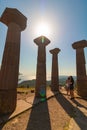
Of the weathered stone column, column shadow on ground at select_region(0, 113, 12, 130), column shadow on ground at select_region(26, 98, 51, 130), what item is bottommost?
column shadow on ground at select_region(26, 98, 51, 130)

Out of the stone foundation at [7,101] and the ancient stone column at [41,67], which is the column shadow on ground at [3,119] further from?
the ancient stone column at [41,67]

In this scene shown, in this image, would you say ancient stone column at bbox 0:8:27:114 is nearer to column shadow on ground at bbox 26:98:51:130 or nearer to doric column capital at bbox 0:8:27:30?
doric column capital at bbox 0:8:27:30

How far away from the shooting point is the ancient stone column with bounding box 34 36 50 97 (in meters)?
9.67

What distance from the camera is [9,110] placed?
5.52m

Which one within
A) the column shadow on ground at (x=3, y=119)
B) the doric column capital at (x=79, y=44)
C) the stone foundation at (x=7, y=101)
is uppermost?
the doric column capital at (x=79, y=44)

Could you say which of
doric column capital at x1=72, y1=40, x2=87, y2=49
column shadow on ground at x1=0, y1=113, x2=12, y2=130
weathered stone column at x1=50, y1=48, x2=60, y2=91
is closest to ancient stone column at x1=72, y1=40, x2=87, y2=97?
doric column capital at x1=72, y1=40, x2=87, y2=49

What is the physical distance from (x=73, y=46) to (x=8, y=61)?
8652 millimetres

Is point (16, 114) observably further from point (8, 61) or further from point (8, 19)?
point (8, 19)

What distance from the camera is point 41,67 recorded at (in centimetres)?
1006

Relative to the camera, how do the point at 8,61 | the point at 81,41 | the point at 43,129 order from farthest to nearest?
the point at 81,41 < the point at 8,61 < the point at 43,129

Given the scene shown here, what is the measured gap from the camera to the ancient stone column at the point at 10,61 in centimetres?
555

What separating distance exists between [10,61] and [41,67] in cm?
444

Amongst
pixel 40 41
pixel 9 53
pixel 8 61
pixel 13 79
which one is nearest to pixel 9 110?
pixel 13 79

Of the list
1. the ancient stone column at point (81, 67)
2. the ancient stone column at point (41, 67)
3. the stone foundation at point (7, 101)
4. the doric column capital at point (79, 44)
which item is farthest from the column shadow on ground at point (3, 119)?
the doric column capital at point (79, 44)
